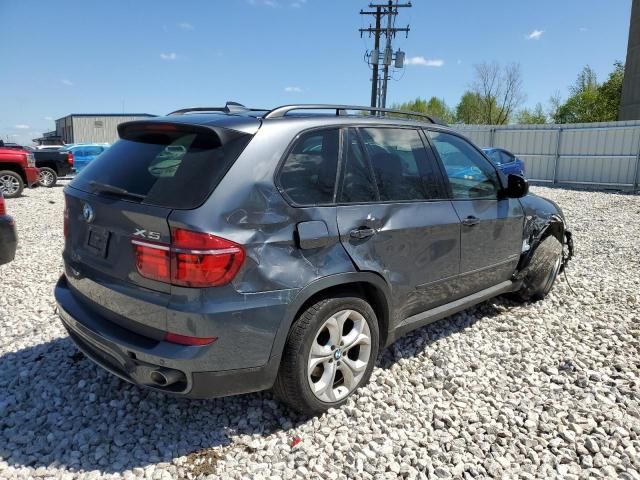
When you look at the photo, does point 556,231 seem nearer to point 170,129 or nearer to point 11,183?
point 170,129

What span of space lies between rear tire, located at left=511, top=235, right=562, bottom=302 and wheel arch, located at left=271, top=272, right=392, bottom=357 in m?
2.03

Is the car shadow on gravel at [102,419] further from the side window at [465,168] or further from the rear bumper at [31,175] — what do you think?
the rear bumper at [31,175]

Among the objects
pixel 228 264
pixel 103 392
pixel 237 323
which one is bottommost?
pixel 103 392

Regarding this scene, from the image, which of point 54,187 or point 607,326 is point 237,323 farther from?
point 54,187

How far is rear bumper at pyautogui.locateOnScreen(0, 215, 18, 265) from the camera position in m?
4.77

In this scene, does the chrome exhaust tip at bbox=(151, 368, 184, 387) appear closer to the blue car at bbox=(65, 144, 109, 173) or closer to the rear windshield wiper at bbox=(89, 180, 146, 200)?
the rear windshield wiper at bbox=(89, 180, 146, 200)

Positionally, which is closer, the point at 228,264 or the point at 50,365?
the point at 228,264

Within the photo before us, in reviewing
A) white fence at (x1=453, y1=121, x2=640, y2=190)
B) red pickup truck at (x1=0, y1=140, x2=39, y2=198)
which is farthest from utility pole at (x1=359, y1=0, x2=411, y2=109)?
red pickup truck at (x1=0, y1=140, x2=39, y2=198)

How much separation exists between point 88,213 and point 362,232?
1532 mm

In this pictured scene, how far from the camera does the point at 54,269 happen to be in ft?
19.2

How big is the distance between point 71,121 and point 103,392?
45.9m

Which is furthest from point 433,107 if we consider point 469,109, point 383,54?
point 383,54

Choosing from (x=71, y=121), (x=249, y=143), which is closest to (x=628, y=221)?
(x=249, y=143)

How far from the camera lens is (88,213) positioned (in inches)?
103
